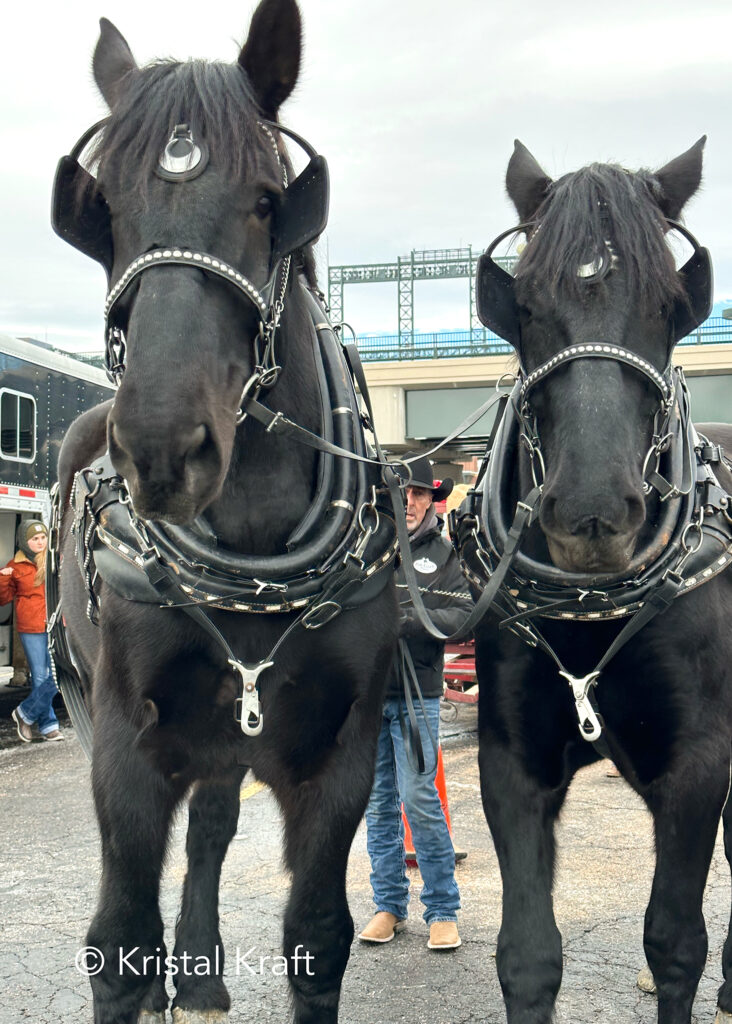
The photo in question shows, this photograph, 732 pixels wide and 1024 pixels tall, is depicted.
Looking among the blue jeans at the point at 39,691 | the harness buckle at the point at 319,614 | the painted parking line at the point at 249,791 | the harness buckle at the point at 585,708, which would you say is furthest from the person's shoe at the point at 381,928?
the blue jeans at the point at 39,691

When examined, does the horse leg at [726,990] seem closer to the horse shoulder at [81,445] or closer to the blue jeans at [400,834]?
the blue jeans at [400,834]

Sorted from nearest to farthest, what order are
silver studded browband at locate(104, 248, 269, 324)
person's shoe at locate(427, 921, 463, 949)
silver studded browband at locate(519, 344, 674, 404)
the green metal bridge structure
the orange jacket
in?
silver studded browband at locate(104, 248, 269, 324) < silver studded browband at locate(519, 344, 674, 404) < person's shoe at locate(427, 921, 463, 949) < the orange jacket < the green metal bridge structure

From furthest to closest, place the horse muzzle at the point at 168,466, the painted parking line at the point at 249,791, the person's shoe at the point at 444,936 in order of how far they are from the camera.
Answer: the painted parking line at the point at 249,791 → the person's shoe at the point at 444,936 → the horse muzzle at the point at 168,466

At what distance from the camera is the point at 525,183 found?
10.4 ft

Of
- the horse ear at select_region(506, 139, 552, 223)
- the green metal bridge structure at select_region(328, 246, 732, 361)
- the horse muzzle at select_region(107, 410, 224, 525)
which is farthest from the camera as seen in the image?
the green metal bridge structure at select_region(328, 246, 732, 361)

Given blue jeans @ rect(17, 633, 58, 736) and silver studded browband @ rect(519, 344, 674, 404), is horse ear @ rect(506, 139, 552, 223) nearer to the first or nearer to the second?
silver studded browband @ rect(519, 344, 674, 404)

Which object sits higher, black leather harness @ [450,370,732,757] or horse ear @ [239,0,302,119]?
horse ear @ [239,0,302,119]

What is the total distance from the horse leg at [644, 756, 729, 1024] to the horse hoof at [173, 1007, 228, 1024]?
58.1 inches

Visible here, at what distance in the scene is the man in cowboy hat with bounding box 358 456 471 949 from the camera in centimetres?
434

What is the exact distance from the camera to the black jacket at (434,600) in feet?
15.3

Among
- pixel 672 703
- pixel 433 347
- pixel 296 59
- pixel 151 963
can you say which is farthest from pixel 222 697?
pixel 433 347

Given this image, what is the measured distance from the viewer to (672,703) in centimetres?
284

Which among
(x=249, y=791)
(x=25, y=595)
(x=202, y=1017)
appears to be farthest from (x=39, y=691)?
(x=202, y=1017)

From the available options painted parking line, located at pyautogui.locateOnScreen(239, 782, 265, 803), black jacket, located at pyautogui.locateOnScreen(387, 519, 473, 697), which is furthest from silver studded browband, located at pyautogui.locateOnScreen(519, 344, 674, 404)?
painted parking line, located at pyautogui.locateOnScreen(239, 782, 265, 803)
